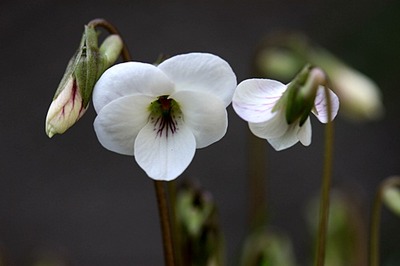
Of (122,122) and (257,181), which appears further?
(257,181)

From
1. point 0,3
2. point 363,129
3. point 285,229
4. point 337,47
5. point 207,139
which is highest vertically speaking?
point 207,139

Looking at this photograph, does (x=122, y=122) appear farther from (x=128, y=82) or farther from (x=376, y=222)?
(x=376, y=222)

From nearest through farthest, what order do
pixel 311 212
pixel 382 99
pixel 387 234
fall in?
1. pixel 311 212
2. pixel 387 234
3. pixel 382 99

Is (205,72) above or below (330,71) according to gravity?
above

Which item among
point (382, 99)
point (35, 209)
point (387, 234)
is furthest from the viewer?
point (382, 99)

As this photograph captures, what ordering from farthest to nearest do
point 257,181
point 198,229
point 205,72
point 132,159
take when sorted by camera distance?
point 132,159 → point 257,181 → point 198,229 → point 205,72

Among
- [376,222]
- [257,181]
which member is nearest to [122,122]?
[376,222]

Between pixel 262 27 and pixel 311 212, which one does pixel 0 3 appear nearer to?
pixel 262 27

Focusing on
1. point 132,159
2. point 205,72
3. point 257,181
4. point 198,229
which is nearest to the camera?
point 205,72

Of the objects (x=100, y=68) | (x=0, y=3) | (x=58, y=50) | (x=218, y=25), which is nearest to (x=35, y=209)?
(x=58, y=50)
